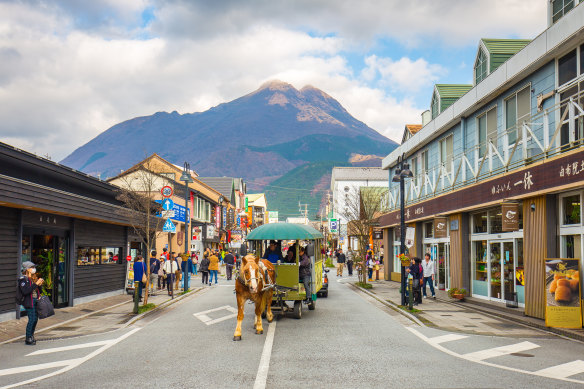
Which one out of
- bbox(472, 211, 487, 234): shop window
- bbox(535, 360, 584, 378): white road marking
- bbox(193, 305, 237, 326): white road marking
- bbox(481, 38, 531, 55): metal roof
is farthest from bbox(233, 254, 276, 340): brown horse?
bbox(481, 38, 531, 55): metal roof

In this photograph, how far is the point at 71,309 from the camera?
18.8 meters

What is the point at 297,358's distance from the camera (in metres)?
9.68

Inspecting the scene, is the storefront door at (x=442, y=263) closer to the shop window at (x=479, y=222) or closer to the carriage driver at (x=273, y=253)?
the shop window at (x=479, y=222)

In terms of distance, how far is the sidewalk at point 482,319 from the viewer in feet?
43.1

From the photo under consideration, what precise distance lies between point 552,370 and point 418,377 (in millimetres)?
2556

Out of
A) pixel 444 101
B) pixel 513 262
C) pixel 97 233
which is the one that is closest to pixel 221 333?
pixel 513 262

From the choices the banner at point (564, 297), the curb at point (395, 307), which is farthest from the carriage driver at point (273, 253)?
the banner at point (564, 297)

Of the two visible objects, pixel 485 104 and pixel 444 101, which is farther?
pixel 444 101

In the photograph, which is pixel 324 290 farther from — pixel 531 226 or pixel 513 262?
pixel 531 226

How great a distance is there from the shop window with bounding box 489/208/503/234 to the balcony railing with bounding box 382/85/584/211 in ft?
4.52

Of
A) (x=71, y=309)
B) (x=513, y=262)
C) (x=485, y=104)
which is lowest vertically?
(x=71, y=309)

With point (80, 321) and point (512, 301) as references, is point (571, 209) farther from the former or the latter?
point (80, 321)

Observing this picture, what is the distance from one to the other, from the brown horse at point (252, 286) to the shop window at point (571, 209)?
8.07 metres

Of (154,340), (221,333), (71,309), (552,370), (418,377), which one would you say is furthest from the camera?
(71,309)
